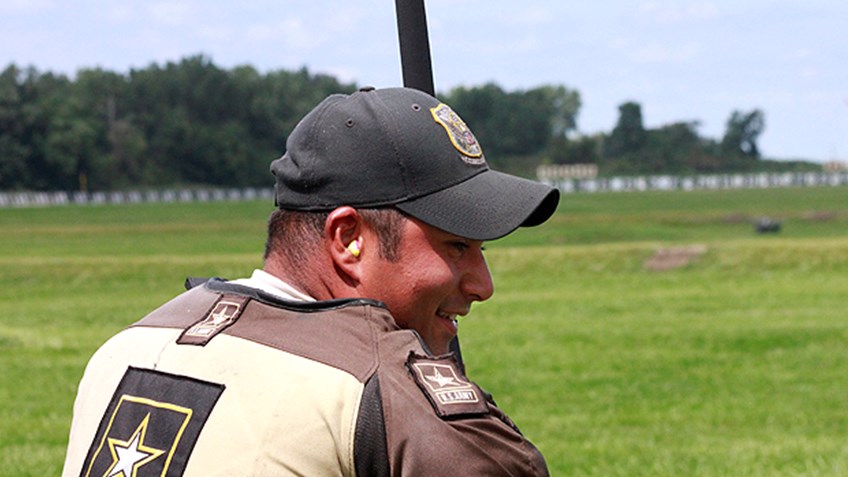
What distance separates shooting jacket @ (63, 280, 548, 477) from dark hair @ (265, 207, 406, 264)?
120mm

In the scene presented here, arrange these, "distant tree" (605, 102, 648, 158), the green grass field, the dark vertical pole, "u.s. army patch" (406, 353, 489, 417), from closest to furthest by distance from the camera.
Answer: "u.s. army patch" (406, 353, 489, 417) < the dark vertical pole < the green grass field < "distant tree" (605, 102, 648, 158)

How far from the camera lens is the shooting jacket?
2016mm

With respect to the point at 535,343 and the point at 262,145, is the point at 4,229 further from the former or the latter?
the point at 262,145

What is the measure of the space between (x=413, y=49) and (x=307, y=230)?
0.65 m

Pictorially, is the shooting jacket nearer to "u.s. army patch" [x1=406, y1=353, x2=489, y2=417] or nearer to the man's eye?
"u.s. army patch" [x1=406, y1=353, x2=489, y2=417]

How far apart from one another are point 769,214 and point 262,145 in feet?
316

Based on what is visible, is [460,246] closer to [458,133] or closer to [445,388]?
[458,133]

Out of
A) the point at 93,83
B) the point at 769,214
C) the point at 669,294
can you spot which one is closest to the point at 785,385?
the point at 669,294

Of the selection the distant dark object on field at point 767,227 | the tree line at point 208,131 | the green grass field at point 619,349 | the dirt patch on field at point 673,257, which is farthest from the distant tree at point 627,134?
the dirt patch on field at point 673,257

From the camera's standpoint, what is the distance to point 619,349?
603 inches

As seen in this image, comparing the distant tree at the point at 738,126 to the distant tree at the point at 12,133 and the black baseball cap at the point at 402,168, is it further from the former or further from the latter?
the black baseball cap at the point at 402,168

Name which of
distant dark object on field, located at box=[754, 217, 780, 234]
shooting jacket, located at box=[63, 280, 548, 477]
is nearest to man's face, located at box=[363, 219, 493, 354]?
shooting jacket, located at box=[63, 280, 548, 477]

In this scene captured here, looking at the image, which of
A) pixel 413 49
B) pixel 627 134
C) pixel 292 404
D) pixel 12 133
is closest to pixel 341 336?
pixel 292 404

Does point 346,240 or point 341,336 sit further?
point 346,240
